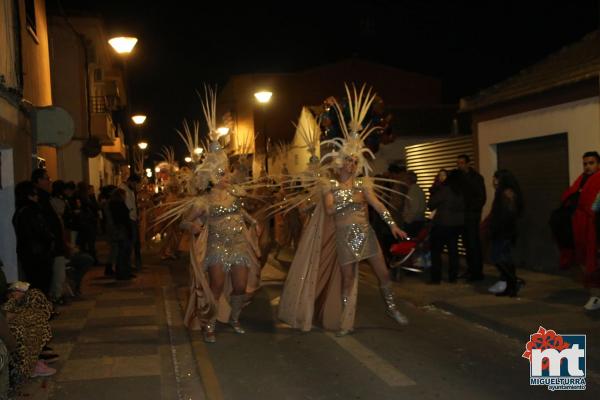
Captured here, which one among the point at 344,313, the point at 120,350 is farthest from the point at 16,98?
the point at 344,313

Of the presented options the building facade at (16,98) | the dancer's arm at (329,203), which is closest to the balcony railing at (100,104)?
the building facade at (16,98)

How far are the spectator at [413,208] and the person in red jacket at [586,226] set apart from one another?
11.9 ft

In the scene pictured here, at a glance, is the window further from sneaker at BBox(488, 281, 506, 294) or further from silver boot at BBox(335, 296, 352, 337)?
sneaker at BBox(488, 281, 506, 294)

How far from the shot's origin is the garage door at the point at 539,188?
12234mm

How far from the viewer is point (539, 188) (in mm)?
12711

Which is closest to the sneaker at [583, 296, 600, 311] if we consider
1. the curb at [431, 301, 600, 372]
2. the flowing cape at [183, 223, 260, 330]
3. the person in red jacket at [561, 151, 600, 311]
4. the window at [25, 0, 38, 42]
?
the person in red jacket at [561, 151, 600, 311]

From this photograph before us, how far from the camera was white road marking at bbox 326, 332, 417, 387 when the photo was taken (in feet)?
20.7

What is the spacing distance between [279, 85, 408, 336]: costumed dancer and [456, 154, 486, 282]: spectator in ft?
12.8

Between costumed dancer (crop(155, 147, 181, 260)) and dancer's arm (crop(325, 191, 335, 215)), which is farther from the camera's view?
costumed dancer (crop(155, 147, 181, 260))

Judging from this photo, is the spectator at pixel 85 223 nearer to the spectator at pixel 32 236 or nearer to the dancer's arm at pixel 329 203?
the spectator at pixel 32 236

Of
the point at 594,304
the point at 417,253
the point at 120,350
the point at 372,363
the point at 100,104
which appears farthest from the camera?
the point at 100,104

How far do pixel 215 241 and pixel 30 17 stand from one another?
8092mm

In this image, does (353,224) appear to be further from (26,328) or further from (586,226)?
(26,328)

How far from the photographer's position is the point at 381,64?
42.3 m
